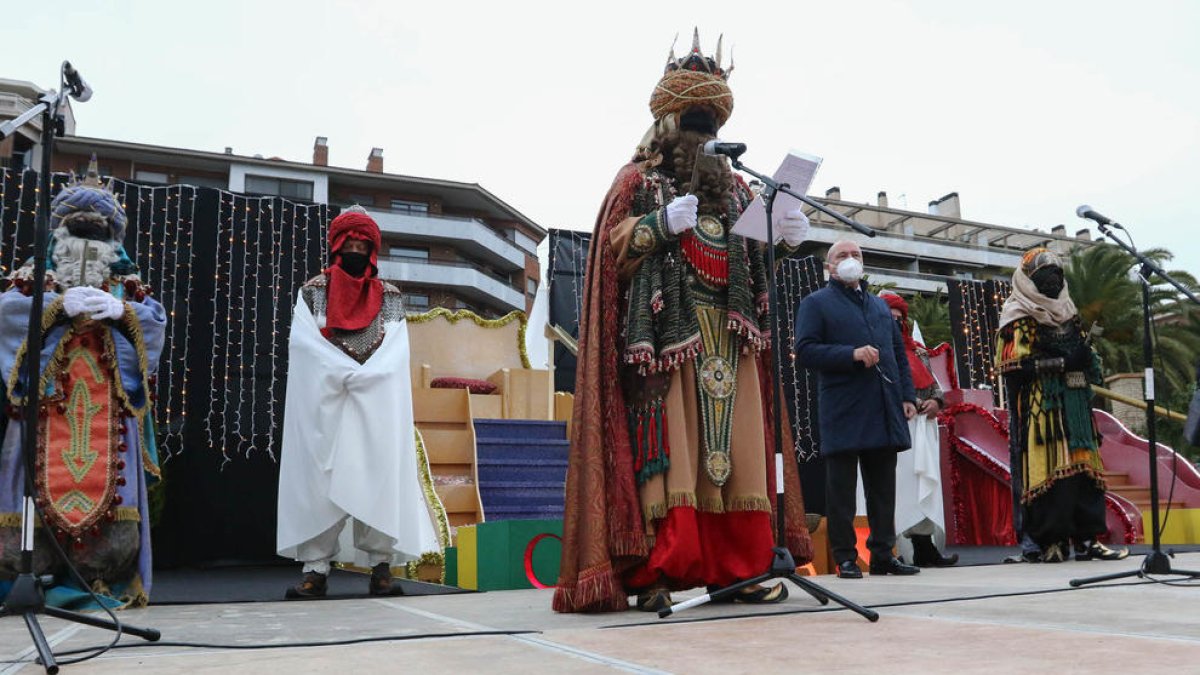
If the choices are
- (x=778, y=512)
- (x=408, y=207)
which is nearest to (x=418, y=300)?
(x=408, y=207)

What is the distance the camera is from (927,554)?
21.1 ft

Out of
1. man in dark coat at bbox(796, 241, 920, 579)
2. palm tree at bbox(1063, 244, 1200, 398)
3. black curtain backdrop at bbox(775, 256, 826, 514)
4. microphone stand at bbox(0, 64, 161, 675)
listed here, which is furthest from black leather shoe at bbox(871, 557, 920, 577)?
palm tree at bbox(1063, 244, 1200, 398)

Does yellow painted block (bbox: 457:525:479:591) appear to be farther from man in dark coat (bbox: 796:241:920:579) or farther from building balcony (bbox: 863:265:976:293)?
building balcony (bbox: 863:265:976:293)

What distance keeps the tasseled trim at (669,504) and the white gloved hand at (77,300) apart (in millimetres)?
2849

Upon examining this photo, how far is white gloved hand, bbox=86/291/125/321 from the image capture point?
4.53m

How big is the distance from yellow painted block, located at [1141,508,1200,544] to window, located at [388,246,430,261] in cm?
3769

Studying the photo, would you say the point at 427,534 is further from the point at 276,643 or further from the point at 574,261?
the point at 574,261

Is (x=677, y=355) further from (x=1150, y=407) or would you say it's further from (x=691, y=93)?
(x=1150, y=407)

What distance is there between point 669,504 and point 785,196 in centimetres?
122

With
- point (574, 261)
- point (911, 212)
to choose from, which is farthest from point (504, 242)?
point (574, 261)

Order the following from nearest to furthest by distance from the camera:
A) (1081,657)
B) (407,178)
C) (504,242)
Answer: (1081,657)
(407,178)
(504,242)

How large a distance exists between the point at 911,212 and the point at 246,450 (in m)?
49.3

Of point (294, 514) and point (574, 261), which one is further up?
point (574, 261)

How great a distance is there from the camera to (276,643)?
8.73 feet
